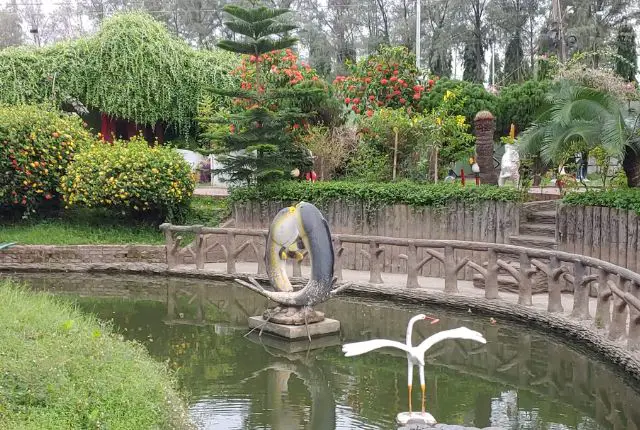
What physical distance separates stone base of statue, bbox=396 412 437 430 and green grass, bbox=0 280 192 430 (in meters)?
1.69

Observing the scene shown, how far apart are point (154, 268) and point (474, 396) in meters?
8.84

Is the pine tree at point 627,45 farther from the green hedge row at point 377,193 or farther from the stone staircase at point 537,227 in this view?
the green hedge row at point 377,193

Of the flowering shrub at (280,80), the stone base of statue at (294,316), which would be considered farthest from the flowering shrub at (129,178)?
the stone base of statue at (294,316)

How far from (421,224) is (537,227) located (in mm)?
2023

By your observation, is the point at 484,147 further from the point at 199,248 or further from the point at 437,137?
the point at 199,248

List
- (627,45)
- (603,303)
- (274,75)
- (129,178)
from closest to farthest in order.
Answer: (603,303), (129,178), (274,75), (627,45)

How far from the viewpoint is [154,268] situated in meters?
14.4

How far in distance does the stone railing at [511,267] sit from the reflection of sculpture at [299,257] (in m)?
2.69

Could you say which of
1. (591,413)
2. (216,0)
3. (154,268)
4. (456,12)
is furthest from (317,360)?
(216,0)

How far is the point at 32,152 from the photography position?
1578cm

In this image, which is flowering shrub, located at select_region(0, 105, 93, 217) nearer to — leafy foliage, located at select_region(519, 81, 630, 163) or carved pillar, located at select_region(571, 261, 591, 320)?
leafy foliage, located at select_region(519, 81, 630, 163)

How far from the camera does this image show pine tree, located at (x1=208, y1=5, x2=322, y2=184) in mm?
14758

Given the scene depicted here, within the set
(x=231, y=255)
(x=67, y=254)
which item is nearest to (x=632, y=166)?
(x=231, y=255)

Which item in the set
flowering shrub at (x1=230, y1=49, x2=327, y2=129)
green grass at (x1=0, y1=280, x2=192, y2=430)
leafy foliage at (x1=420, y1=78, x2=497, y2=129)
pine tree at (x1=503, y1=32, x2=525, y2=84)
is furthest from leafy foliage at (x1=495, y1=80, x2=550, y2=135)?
green grass at (x1=0, y1=280, x2=192, y2=430)
